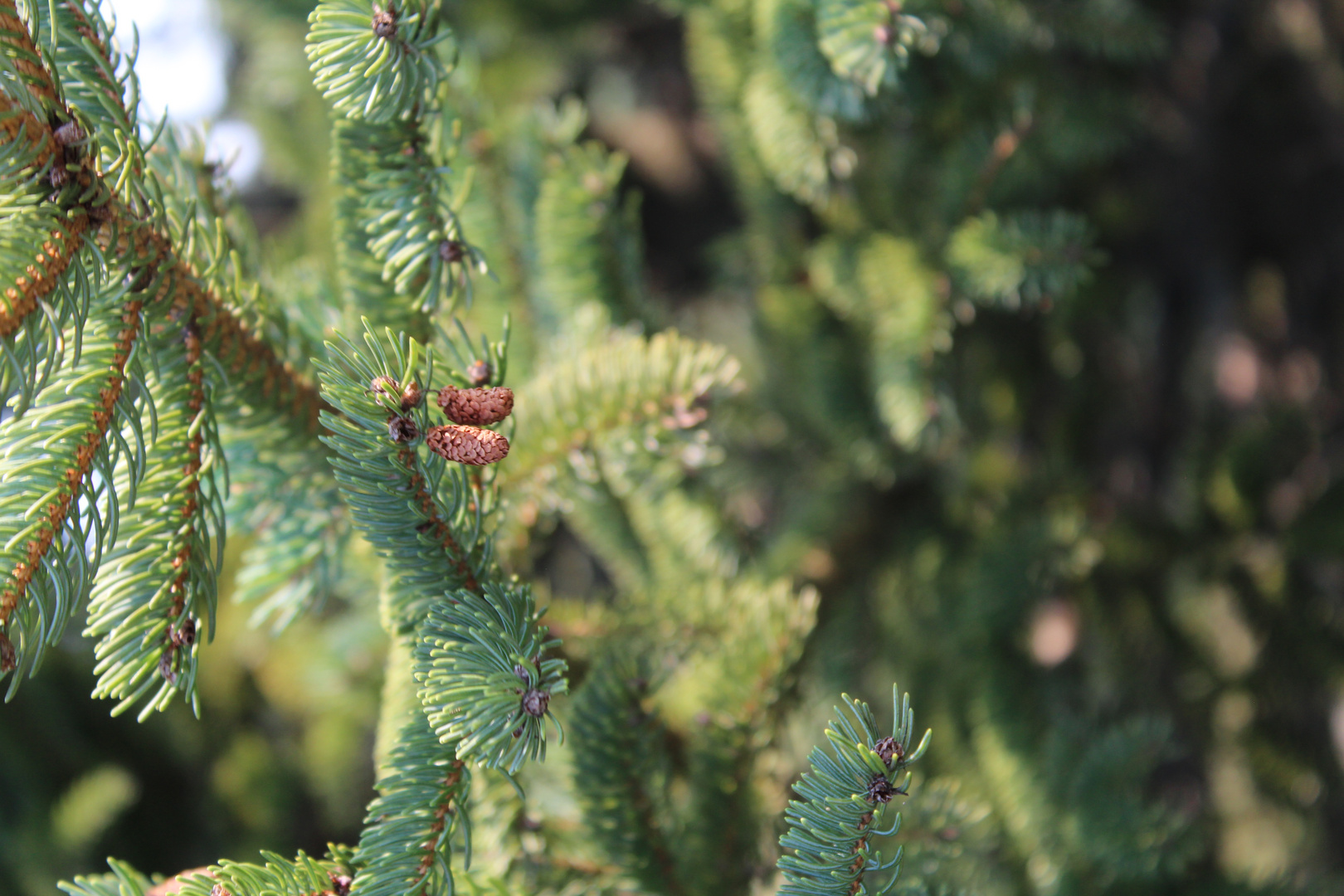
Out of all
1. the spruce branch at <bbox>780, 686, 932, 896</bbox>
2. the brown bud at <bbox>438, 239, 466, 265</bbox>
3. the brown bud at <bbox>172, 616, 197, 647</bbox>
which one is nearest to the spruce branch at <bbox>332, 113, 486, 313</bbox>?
the brown bud at <bbox>438, 239, 466, 265</bbox>

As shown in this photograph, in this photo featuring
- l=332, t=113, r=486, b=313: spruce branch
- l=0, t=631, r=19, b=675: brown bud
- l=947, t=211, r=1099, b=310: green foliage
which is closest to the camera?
l=0, t=631, r=19, b=675: brown bud

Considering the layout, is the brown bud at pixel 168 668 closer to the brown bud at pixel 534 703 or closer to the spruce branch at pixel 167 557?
the spruce branch at pixel 167 557

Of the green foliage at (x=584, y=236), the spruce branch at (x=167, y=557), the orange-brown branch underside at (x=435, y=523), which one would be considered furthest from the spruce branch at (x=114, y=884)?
the green foliage at (x=584, y=236)

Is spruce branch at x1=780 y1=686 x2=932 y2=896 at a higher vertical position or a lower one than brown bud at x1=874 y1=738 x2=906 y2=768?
lower

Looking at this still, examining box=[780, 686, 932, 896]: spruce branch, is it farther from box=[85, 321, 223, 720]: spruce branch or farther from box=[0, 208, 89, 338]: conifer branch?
box=[0, 208, 89, 338]: conifer branch

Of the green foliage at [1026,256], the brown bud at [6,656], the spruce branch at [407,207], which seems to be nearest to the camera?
the brown bud at [6,656]

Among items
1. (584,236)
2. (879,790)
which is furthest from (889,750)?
(584,236)

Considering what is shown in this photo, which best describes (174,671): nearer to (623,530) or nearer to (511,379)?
(511,379)
